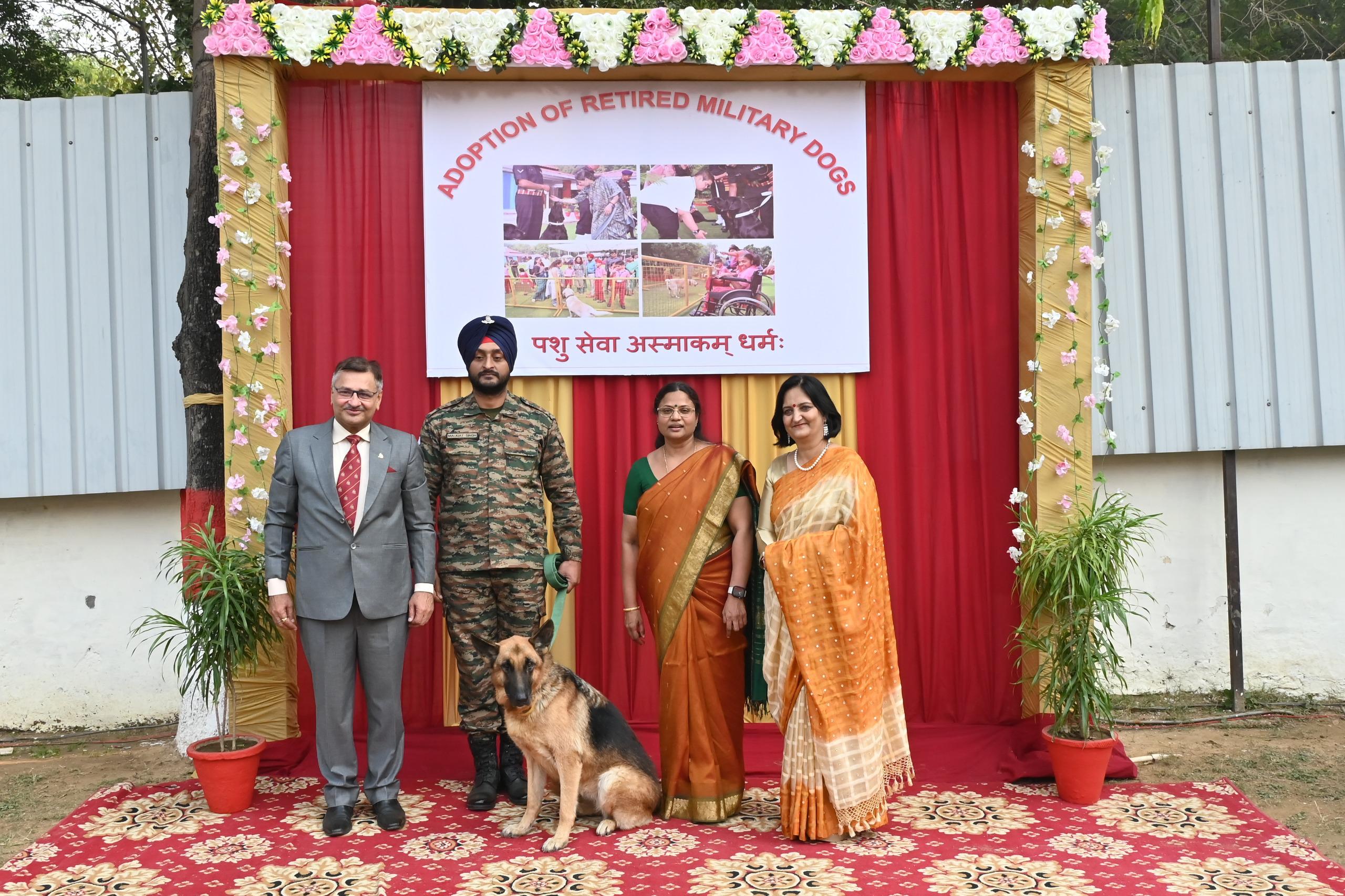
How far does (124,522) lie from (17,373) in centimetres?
79

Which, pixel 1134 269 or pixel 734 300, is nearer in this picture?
pixel 734 300

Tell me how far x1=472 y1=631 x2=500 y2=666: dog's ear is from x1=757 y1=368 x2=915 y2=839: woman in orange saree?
902 millimetres

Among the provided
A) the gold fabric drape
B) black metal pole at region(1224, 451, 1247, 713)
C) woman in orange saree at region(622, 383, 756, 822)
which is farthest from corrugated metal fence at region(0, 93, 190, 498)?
black metal pole at region(1224, 451, 1247, 713)

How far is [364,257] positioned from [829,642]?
246 centimetres

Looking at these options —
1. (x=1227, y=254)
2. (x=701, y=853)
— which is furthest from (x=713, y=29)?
(x=701, y=853)

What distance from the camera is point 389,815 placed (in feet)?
11.8

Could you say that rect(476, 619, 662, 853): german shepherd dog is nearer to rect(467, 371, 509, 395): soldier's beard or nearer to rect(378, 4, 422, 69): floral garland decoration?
rect(467, 371, 509, 395): soldier's beard

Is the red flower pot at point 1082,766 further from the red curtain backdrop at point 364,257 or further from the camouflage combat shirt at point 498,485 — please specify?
the red curtain backdrop at point 364,257

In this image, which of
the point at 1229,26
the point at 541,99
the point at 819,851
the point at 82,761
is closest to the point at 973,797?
the point at 819,851

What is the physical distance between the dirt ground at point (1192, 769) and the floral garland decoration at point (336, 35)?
114 inches

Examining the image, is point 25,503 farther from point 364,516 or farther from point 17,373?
point 364,516

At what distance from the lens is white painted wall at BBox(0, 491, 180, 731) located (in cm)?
488

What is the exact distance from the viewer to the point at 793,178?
4.40 metres

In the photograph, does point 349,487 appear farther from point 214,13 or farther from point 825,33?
point 825,33
